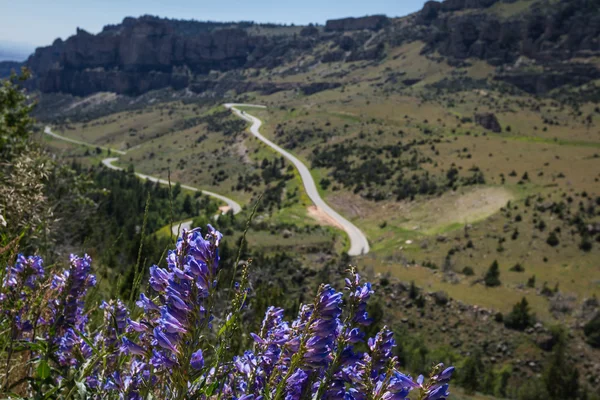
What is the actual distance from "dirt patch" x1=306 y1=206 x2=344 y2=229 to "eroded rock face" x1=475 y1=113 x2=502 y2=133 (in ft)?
154

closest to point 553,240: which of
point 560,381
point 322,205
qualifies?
point 560,381

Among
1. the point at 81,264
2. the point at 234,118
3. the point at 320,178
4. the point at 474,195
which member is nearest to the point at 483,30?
the point at 234,118

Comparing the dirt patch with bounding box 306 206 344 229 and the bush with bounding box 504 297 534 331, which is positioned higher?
the bush with bounding box 504 297 534 331

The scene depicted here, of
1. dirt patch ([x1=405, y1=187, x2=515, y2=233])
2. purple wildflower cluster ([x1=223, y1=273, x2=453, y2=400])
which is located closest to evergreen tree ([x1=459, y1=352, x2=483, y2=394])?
purple wildflower cluster ([x1=223, y1=273, x2=453, y2=400])

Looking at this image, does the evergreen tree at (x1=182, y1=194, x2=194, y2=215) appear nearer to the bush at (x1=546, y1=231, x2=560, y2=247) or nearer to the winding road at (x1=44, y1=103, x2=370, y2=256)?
the winding road at (x1=44, y1=103, x2=370, y2=256)

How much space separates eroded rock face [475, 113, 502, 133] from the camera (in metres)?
89.0

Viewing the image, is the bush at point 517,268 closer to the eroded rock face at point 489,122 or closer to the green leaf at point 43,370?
the green leaf at point 43,370

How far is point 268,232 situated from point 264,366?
48.3m

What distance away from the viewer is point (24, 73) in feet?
60.7

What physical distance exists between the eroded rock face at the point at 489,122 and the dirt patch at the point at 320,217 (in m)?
46.9

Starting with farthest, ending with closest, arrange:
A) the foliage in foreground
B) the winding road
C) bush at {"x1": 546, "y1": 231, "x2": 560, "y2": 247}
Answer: the winding road, bush at {"x1": 546, "y1": 231, "x2": 560, "y2": 247}, the foliage in foreground

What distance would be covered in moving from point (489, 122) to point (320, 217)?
166 ft

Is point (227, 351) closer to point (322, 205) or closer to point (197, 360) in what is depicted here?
point (197, 360)

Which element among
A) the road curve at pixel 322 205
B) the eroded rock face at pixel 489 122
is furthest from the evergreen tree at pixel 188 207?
the eroded rock face at pixel 489 122
